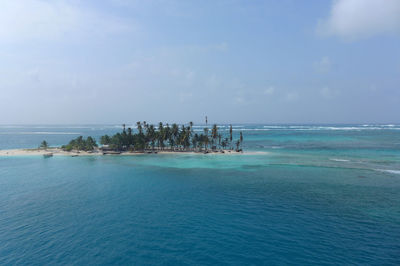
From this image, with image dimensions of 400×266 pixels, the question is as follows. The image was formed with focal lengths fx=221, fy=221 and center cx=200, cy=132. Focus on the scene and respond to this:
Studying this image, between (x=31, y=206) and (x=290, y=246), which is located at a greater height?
(x=31, y=206)

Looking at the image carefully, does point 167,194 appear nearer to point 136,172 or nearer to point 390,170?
point 136,172

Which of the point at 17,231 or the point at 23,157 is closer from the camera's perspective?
the point at 17,231

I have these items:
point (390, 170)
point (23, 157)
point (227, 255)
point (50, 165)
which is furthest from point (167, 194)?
point (23, 157)

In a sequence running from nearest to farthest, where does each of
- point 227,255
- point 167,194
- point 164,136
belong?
point 227,255, point 167,194, point 164,136

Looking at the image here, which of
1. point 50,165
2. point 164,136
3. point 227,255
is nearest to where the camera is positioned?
point 227,255

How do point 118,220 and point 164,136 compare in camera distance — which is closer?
point 118,220

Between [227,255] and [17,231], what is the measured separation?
23.8 meters

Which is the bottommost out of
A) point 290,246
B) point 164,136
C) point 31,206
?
point 290,246

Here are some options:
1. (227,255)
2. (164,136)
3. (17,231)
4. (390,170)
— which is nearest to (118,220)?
(17,231)

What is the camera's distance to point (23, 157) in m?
79.1

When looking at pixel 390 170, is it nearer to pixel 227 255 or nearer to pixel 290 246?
pixel 290 246

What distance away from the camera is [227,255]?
20.8 m

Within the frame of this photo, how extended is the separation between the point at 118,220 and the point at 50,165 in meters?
49.7

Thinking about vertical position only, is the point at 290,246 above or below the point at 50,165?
below
